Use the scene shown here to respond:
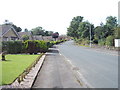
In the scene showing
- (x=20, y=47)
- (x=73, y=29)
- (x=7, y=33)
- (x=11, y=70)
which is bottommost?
(x=11, y=70)

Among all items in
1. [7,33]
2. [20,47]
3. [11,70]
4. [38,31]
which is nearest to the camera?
[11,70]

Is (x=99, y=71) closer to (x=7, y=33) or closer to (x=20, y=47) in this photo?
(x=20, y=47)

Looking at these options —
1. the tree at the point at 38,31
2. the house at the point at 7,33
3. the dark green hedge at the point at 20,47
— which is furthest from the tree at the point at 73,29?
the dark green hedge at the point at 20,47

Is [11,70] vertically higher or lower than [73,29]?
lower

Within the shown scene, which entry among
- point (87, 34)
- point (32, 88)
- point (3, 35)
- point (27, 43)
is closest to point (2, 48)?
point (27, 43)

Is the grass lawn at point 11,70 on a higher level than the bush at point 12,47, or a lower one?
lower

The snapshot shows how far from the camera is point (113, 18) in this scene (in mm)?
82625

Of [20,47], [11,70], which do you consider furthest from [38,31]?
[11,70]

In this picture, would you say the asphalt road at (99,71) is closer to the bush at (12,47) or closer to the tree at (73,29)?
the bush at (12,47)

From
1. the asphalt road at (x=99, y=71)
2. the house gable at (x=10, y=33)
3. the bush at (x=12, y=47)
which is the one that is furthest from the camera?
the house gable at (x=10, y=33)

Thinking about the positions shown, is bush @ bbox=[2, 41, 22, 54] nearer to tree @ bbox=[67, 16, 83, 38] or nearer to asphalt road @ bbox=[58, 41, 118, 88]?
asphalt road @ bbox=[58, 41, 118, 88]

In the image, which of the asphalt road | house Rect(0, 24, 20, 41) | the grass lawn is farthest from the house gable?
the grass lawn

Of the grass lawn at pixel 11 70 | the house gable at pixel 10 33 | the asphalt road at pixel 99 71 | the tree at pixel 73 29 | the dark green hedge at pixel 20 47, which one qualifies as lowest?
the asphalt road at pixel 99 71

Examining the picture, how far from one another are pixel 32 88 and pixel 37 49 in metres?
23.8
